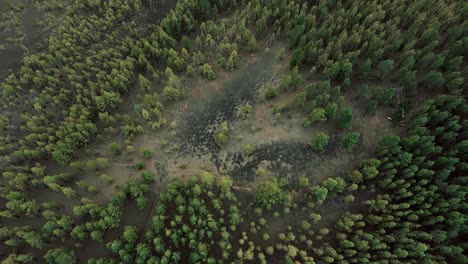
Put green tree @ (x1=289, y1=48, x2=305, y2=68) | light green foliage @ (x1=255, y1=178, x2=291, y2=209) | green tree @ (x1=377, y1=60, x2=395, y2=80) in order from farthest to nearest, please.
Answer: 1. green tree @ (x1=289, y1=48, x2=305, y2=68)
2. green tree @ (x1=377, y1=60, x2=395, y2=80)
3. light green foliage @ (x1=255, y1=178, x2=291, y2=209)

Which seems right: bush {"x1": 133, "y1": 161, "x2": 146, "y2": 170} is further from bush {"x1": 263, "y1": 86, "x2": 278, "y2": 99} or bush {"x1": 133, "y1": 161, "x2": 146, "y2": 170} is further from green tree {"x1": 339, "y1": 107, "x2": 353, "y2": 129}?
green tree {"x1": 339, "y1": 107, "x2": 353, "y2": 129}

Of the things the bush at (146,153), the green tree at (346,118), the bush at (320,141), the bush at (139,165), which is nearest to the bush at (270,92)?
the bush at (320,141)

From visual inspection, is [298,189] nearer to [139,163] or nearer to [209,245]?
[209,245]

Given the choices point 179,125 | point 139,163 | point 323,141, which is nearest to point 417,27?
point 323,141

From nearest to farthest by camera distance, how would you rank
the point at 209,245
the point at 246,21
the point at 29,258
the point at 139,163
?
the point at 29,258 < the point at 209,245 < the point at 139,163 < the point at 246,21

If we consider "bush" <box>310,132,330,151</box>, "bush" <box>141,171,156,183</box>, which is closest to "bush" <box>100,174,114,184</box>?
"bush" <box>141,171,156,183</box>

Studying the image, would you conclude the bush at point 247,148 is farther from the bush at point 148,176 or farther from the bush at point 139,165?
the bush at point 139,165

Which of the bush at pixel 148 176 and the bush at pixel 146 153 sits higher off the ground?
the bush at pixel 146 153

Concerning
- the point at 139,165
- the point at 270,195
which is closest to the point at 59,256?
the point at 139,165
